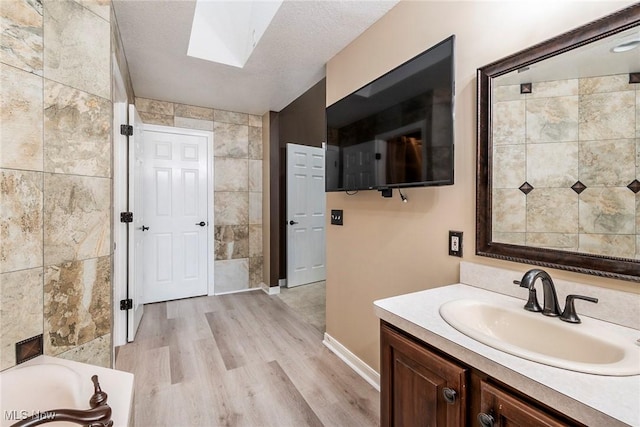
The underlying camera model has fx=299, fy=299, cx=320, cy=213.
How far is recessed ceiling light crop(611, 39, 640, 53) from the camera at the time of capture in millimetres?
915

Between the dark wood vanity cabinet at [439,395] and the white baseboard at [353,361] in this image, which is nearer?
the dark wood vanity cabinet at [439,395]

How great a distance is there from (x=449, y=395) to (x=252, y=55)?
253 centimetres

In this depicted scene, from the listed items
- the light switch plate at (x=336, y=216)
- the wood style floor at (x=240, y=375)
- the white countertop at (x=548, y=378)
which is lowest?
the wood style floor at (x=240, y=375)

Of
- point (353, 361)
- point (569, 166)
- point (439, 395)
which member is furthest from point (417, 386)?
point (353, 361)

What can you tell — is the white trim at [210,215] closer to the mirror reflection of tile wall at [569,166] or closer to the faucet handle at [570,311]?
the mirror reflection of tile wall at [569,166]

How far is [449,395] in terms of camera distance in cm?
85

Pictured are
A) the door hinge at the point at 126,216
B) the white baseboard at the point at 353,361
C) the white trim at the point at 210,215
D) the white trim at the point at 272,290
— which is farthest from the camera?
the white trim at the point at 272,290

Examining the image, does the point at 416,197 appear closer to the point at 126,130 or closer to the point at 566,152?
the point at 566,152

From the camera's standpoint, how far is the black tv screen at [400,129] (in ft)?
4.47

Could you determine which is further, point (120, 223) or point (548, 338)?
point (120, 223)

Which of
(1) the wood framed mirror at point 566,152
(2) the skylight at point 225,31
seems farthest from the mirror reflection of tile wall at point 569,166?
(2) the skylight at point 225,31

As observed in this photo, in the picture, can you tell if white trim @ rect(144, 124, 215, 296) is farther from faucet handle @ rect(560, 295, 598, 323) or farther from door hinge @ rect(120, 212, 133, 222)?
faucet handle @ rect(560, 295, 598, 323)

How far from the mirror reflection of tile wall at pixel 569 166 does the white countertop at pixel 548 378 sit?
329 mm

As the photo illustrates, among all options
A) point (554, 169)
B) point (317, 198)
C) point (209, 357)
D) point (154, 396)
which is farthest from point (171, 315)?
point (554, 169)
